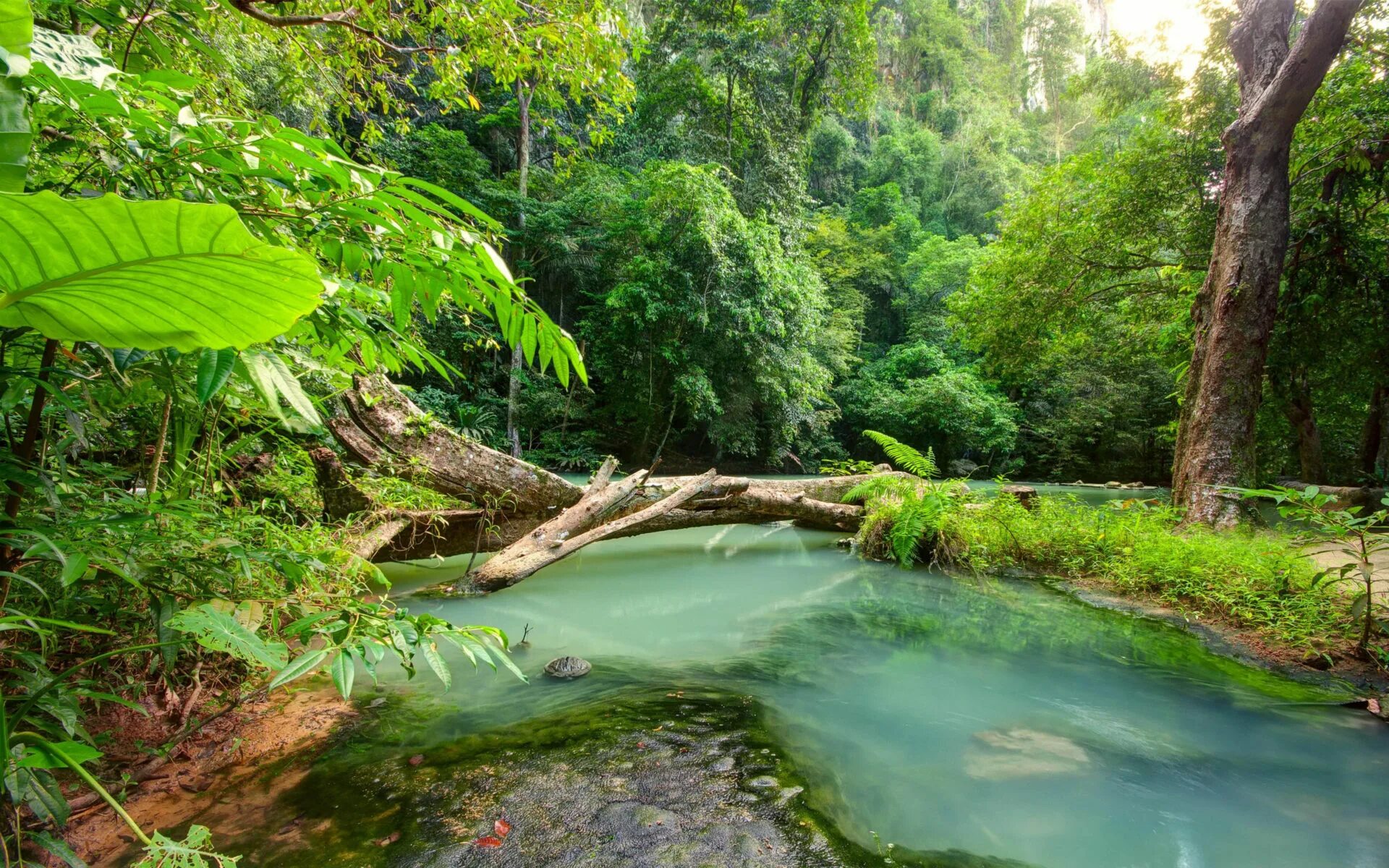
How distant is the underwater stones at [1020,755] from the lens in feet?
6.02

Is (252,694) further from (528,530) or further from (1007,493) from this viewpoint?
(1007,493)

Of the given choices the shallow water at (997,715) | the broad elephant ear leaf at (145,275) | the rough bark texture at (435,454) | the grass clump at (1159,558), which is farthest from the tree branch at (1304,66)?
the broad elephant ear leaf at (145,275)

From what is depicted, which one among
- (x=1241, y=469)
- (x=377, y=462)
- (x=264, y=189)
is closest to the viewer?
(x=264, y=189)

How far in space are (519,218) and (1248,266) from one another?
1378cm

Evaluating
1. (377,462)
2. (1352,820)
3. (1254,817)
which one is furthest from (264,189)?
(1352,820)

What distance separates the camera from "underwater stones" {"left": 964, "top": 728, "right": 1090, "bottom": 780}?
1835 millimetres

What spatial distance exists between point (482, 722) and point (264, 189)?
177 centimetres

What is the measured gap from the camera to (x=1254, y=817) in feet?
5.38

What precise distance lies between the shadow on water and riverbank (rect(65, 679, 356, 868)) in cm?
9

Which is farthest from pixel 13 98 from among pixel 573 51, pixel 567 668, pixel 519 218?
pixel 519 218

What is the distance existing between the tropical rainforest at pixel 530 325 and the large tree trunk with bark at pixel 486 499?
0.03 m

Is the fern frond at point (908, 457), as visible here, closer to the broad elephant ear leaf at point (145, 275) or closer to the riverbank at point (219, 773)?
the riverbank at point (219, 773)

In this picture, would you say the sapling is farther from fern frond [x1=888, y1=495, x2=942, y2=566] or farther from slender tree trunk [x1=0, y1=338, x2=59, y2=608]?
slender tree trunk [x1=0, y1=338, x2=59, y2=608]

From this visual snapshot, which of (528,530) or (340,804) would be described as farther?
(528,530)
